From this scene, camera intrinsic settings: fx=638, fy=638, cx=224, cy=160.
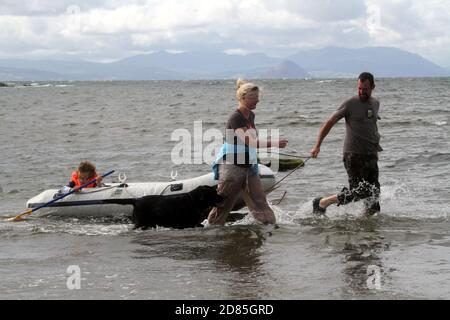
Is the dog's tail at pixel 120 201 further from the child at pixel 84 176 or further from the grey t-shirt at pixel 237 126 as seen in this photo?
the grey t-shirt at pixel 237 126

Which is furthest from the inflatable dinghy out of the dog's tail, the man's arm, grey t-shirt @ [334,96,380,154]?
grey t-shirt @ [334,96,380,154]

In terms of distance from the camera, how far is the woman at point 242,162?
7176 mm

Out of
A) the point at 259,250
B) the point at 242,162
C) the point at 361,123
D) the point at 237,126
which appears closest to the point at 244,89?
the point at 237,126

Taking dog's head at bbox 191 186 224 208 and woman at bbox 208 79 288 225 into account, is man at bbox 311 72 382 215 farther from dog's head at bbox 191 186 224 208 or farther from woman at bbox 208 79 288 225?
dog's head at bbox 191 186 224 208

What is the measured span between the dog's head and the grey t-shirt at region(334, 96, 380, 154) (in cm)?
179

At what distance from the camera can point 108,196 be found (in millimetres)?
9492

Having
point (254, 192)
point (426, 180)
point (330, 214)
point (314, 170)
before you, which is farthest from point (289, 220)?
point (314, 170)

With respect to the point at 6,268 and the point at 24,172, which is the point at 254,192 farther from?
the point at 24,172

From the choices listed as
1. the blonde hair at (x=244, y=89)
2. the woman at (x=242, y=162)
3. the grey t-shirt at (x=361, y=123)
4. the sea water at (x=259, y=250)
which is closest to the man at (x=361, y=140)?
the grey t-shirt at (x=361, y=123)

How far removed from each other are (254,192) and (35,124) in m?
24.1

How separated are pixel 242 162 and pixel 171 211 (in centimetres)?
131

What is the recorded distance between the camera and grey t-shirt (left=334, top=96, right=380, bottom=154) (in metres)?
7.93

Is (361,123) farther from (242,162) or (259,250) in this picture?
(259,250)

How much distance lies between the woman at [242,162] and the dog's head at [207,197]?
66 millimetres
